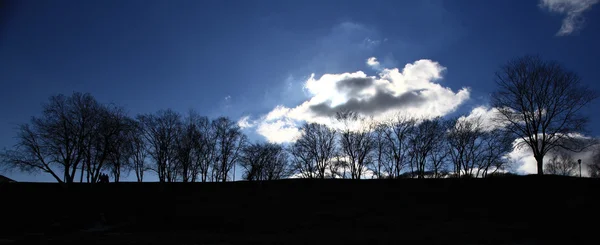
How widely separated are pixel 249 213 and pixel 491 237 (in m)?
18.1

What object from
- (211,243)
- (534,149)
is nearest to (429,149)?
(534,149)

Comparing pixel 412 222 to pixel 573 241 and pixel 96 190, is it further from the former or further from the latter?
pixel 96 190

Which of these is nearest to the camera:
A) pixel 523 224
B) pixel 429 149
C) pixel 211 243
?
pixel 211 243

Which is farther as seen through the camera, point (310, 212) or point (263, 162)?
point (263, 162)

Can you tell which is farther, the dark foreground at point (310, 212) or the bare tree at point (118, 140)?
the bare tree at point (118, 140)

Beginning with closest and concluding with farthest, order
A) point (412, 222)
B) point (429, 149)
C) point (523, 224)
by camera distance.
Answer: point (523, 224)
point (412, 222)
point (429, 149)

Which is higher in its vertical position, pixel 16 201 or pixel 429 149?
pixel 429 149

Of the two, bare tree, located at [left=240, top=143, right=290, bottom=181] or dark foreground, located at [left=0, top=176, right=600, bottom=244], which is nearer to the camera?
dark foreground, located at [left=0, top=176, right=600, bottom=244]

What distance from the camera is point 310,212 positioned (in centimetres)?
2638

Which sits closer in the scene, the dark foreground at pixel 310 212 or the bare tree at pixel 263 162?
the dark foreground at pixel 310 212

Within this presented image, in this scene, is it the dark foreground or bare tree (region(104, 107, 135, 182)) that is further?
bare tree (region(104, 107, 135, 182))

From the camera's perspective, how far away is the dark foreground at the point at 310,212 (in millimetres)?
16719

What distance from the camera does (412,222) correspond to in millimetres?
21109

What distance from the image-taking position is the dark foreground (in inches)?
658
